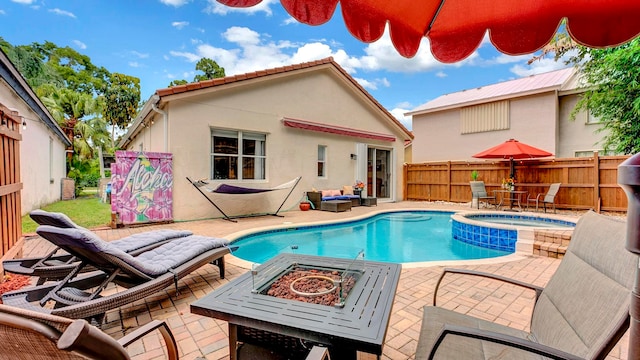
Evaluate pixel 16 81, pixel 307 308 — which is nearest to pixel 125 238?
pixel 307 308

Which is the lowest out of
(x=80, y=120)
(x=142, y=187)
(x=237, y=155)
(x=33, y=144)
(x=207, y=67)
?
(x=142, y=187)

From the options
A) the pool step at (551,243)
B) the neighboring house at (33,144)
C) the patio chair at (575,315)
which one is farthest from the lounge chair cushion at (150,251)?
the pool step at (551,243)

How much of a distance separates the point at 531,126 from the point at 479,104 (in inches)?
95.6

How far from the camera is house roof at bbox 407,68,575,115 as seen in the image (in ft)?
38.3

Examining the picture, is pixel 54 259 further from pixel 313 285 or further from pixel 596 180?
pixel 596 180

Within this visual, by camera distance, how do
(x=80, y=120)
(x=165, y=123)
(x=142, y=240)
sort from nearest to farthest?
(x=142, y=240) < (x=165, y=123) < (x=80, y=120)

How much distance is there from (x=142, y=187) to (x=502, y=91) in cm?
1512

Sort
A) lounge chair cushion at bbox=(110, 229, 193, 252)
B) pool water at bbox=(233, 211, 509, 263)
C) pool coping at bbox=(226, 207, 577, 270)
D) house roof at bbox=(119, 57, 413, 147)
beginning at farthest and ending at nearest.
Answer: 1. house roof at bbox=(119, 57, 413, 147)
2. pool water at bbox=(233, 211, 509, 263)
3. pool coping at bbox=(226, 207, 577, 270)
4. lounge chair cushion at bbox=(110, 229, 193, 252)

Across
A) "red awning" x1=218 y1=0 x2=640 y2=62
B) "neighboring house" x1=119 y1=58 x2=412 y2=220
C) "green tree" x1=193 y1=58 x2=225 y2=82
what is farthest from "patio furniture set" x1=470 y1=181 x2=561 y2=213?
"green tree" x1=193 y1=58 x2=225 y2=82

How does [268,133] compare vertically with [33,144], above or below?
above

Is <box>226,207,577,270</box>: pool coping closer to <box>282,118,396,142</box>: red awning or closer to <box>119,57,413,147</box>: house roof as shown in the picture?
<box>282,118,396,142</box>: red awning

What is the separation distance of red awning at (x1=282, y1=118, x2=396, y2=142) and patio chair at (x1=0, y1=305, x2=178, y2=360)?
330 inches

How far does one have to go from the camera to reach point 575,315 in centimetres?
136

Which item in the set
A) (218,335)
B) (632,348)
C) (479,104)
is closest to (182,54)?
(479,104)
